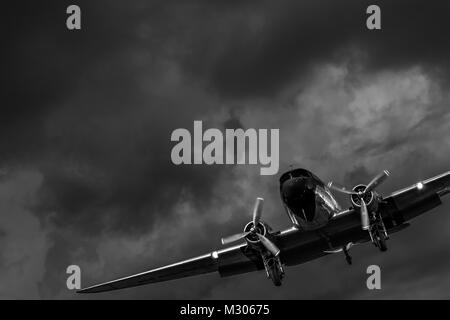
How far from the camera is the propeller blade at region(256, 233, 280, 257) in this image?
106ft

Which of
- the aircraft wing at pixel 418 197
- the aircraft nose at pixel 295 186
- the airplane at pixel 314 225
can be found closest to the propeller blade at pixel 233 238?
the airplane at pixel 314 225

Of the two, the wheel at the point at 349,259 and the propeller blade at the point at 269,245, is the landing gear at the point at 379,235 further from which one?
the propeller blade at the point at 269,245

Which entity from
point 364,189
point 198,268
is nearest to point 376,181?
point 364,189

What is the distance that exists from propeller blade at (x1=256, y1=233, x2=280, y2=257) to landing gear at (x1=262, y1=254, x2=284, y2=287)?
3.63 feet

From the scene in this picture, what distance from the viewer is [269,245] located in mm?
32562

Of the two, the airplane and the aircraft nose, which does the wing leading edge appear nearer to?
the airplane

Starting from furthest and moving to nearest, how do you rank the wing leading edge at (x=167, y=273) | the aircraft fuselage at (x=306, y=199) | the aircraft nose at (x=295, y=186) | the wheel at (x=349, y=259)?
the wing leading edge at (x=167, y=273) < the wheel at (x=349, y=259) < the aircraft fuselage at (x=306, y=199) < the aircraft nose at (x=295, y=186)

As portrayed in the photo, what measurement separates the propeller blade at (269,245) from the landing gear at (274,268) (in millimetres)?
1107

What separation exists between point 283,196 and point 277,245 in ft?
25.1

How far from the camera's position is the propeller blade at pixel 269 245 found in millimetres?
32312

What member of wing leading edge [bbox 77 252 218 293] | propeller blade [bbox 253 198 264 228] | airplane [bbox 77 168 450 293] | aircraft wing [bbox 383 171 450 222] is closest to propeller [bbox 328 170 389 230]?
airplane [bbox 77 168 450 293]
